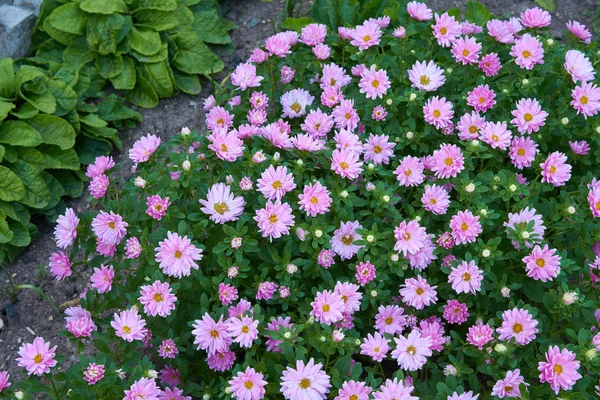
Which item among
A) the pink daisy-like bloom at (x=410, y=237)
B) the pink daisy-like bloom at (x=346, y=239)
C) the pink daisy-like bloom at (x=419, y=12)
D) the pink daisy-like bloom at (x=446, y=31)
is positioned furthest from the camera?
the pink daisy-like bloom at (x=419, y=12)

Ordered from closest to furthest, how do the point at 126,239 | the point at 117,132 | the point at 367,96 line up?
the point at 126,239 < the point at 367,96 < the point at 117,132

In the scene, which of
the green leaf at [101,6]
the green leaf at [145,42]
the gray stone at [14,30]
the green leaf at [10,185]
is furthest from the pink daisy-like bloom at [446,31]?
the gray stone at [14,30]

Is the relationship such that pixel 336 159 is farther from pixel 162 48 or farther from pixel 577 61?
pixel 162 48

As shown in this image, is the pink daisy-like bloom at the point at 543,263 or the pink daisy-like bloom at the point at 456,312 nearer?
the pink daisy-like bloom at the point at 543,263

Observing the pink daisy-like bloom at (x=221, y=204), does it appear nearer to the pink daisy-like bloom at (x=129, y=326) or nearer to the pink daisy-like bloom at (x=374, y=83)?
the pink daisy-like bloom at (x=129, y=326)

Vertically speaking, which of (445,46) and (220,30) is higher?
(445,46)

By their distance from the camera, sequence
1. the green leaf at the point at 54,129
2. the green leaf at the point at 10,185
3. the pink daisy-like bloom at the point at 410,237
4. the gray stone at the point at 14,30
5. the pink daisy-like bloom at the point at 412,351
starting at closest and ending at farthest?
the pink daisy-like bloom at the point at 412,351
the pink daisy-like bloom at the point at 410,237
the green leaf at the point at 10,185
the green leaf at the point at 54,129
the gray stone at the point at 14,30

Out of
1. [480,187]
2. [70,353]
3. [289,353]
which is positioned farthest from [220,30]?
[289,353]

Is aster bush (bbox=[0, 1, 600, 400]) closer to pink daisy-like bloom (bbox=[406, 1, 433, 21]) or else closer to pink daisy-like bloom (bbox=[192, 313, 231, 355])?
pink daisy-like bloom (bbox=[192, 313, 231, 355])
